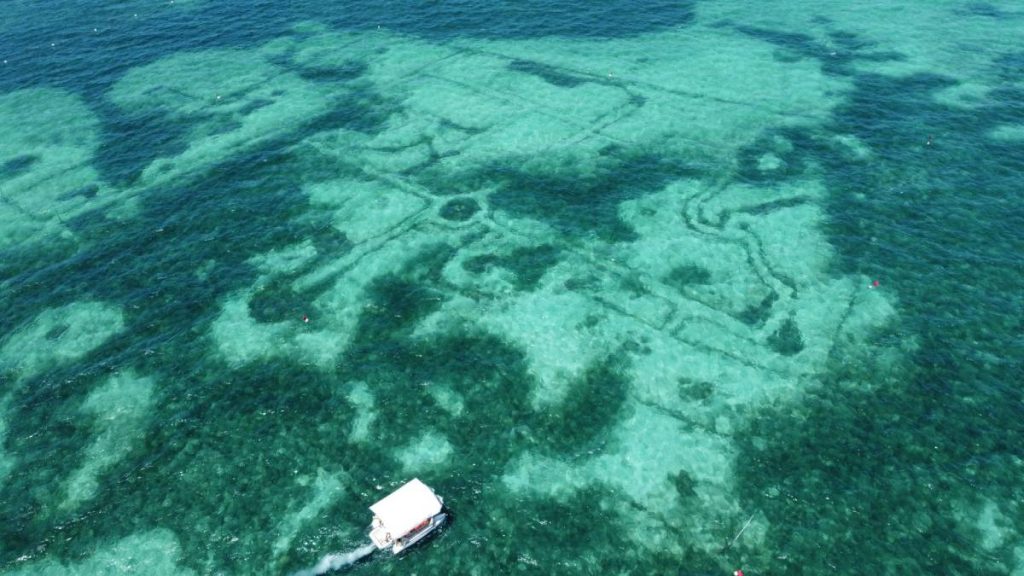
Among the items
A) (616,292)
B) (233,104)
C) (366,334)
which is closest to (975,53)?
(616,292)

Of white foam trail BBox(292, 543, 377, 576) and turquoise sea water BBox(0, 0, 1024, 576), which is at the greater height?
turquoise sea water BBox(0, 0, 1024, 576)

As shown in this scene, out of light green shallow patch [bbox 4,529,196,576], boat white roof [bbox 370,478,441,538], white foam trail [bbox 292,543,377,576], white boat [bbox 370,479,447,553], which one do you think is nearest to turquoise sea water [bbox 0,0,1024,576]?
light green shallow patch [bbox 4,529,196,576]

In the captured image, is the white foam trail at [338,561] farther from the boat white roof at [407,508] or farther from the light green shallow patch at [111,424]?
the light green shallow patch at [111,424]

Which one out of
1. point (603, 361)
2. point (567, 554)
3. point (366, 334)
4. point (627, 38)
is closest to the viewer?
point (567, 554)

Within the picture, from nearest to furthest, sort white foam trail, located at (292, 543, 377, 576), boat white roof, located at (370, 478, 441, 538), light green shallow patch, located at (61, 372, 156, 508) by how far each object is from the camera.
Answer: boat white roof, located at (370, 478, 441, 538)
white foam trail, located at (292, 543, 377, 576)
light green shallow patch, located at (61, 372, 156, 508)

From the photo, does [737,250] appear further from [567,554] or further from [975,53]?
[975,53]

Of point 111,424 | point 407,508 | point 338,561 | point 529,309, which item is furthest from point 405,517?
point 111,424

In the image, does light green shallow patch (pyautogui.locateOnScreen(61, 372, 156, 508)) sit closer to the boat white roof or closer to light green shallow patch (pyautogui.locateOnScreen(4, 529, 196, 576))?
light green shallow patch (pyautogui.locateOnScreen(4, 529, 196, 576))
